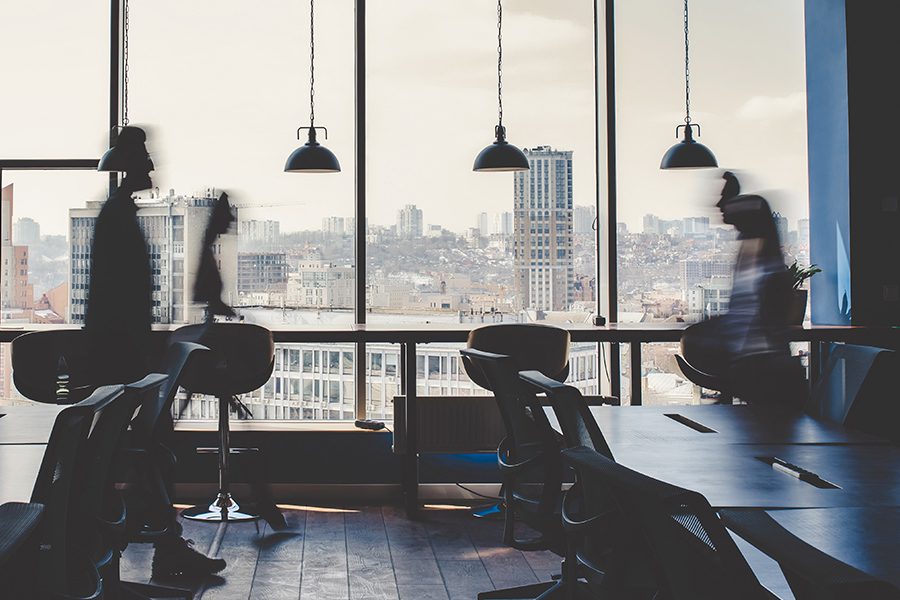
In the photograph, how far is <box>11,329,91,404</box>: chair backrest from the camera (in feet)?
14.6

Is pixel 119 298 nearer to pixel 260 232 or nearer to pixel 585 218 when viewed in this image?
pixel 260 232

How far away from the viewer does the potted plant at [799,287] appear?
560cm

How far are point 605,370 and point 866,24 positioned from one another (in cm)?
277

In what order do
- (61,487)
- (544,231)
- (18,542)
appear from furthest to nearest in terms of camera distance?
(544,231), (61,487), (18,542)

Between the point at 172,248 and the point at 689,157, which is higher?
the point at 689,157

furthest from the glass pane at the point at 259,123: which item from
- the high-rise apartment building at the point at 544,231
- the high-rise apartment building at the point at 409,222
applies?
the high-rise apartment building at the point at 544,231

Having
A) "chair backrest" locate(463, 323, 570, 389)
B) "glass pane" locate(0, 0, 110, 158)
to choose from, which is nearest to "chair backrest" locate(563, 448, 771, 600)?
"chair backrest" locate(463, 323, 570, 389)

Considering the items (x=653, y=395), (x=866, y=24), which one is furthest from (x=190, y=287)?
(x=866, y=24)

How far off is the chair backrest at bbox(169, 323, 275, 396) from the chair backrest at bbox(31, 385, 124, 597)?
261 centimetres

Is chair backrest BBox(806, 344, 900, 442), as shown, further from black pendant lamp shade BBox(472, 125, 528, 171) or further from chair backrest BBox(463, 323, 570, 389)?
black pendant lamp shade BBox(472, 125, 528, 171)

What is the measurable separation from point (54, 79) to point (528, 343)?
367cm

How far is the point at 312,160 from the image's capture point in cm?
562

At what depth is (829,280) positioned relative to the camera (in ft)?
20.1

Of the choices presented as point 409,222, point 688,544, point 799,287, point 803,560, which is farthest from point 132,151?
point 799,287
